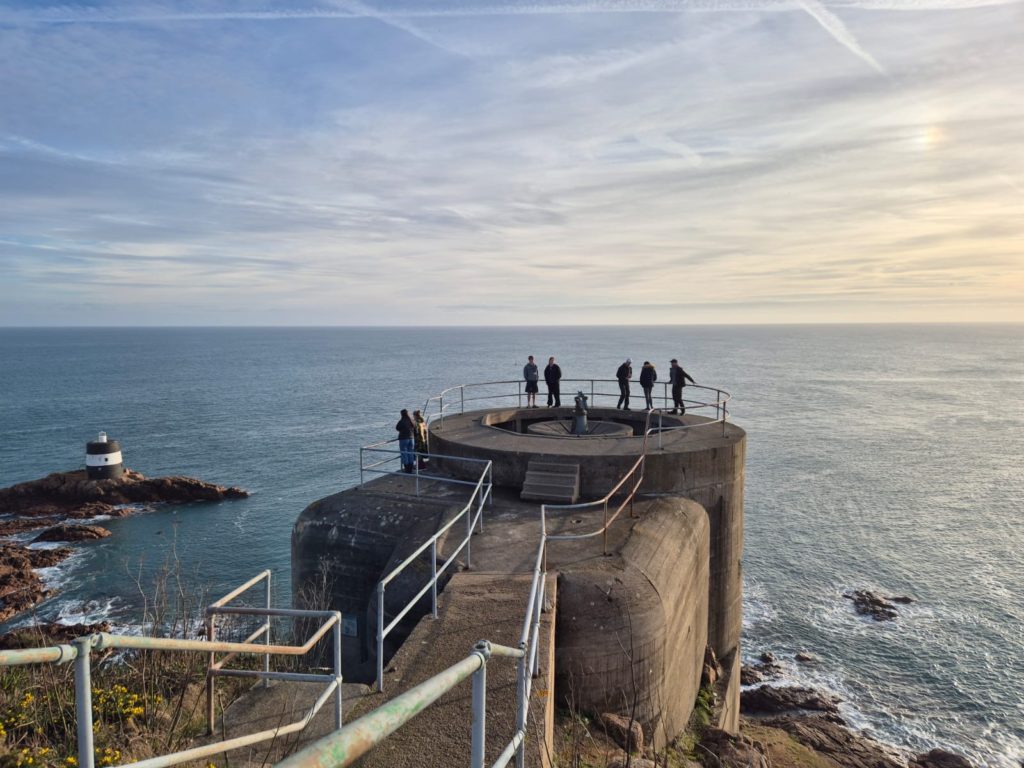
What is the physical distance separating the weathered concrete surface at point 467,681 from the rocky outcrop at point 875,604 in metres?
20.4

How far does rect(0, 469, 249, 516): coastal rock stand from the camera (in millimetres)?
35594

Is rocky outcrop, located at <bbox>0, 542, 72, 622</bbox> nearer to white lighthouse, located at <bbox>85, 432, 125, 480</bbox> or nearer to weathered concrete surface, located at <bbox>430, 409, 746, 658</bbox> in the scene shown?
white lighthouse, located at <bbox>85, 432, 125, 480</bbox>

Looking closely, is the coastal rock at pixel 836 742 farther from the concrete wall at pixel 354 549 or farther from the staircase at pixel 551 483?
the concrete wall at pixel 354 549

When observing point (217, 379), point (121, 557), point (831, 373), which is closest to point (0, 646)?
point (121, 557)

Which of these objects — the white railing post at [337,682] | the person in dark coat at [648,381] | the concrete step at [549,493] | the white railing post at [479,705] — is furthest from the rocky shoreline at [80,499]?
the white railing post at [479,705]

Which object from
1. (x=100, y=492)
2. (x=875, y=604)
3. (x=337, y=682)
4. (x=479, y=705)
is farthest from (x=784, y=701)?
(x=100, y=492)

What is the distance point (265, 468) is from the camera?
139ft

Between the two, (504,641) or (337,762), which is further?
(504,641)

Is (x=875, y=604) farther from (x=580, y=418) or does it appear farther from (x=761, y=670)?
(x=580, y=418)

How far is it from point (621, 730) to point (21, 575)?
1054 inches

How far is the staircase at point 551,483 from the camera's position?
13297mm

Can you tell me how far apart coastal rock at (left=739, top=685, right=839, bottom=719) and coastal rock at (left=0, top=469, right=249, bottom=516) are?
2554 centimetres

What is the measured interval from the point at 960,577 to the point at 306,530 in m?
25.4

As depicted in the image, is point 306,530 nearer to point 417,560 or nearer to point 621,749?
point 417,560
